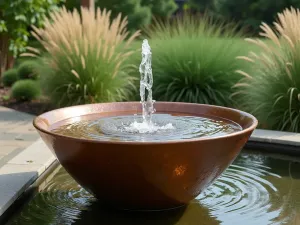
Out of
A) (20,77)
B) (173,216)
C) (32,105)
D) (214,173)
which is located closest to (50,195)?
(173,216)

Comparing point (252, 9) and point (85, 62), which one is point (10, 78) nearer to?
point (85, 62)

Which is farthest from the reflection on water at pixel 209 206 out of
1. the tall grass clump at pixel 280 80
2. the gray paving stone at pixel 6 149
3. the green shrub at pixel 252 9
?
the green shrub at pixel 252 9

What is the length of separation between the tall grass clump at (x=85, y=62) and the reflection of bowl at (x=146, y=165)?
3.32 metres

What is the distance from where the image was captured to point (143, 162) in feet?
9.16

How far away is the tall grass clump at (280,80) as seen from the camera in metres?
5.44

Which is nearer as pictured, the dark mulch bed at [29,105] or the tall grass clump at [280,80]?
the tall grass clump at [280,80]

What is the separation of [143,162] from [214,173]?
20.1 inches

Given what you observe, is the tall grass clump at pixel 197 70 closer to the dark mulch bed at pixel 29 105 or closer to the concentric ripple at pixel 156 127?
the dark mulch bed at pixel 29 105

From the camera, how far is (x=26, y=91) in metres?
7.97

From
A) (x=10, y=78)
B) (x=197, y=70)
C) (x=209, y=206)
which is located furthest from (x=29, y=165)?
(x=10, y=78)

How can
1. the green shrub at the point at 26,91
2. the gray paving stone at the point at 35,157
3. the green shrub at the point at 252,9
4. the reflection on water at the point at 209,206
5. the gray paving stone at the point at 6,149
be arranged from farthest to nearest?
1. the green shrub at the point at 252,9
2. the green shrub at the point at 26,91
3. the gray paving stone at the point at 6,149
4. the gray paving stone at the point at 35,157
5. the reflection on water at the point at 209,206

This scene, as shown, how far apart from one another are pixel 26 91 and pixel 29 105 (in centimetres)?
40

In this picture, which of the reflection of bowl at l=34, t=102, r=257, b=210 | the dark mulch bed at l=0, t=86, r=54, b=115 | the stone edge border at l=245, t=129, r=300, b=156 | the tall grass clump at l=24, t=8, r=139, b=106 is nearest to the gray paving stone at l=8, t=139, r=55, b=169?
the reflection of bowl at l=34, t=102, r=257, b=210

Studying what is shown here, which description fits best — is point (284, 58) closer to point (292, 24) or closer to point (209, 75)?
point (292, 24)
